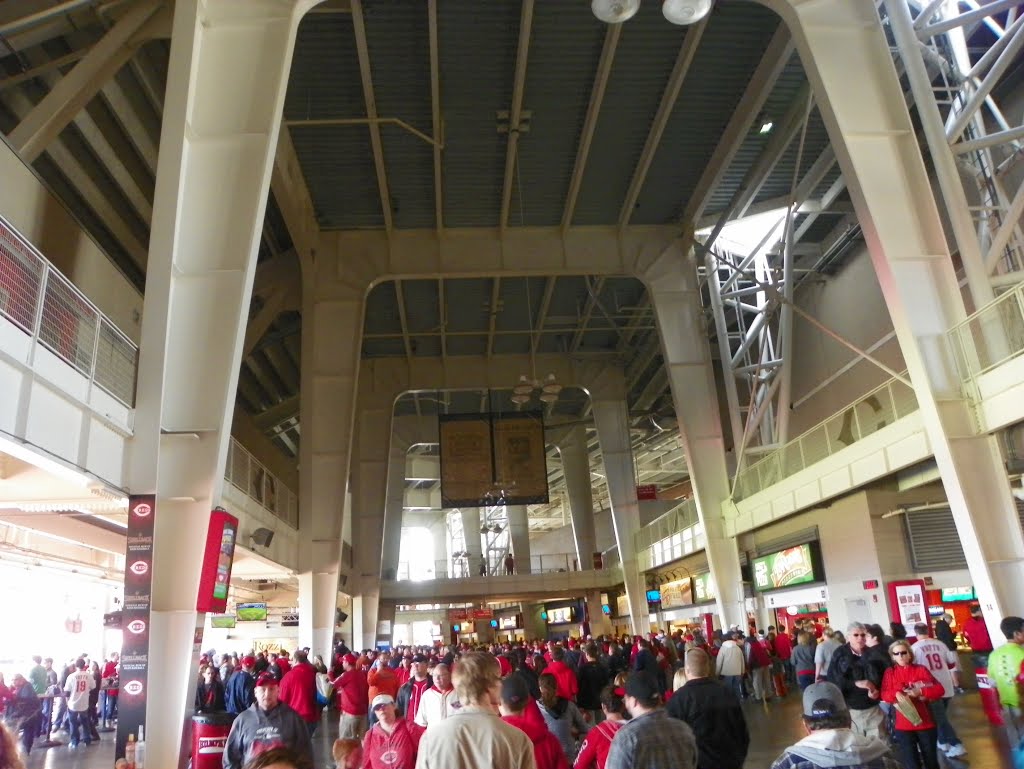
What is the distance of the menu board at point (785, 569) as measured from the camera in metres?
20.8

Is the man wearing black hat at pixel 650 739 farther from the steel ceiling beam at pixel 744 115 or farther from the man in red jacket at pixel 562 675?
the steel ceiling beam at pixel 744 115

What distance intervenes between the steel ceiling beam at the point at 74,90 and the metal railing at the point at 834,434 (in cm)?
1353

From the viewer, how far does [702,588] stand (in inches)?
1196


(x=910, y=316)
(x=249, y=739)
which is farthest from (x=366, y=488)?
(x=249, y=739)

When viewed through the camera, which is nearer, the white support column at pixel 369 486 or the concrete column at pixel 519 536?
the white support column at pixel 369 486

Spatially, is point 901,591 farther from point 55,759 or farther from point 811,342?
point 55,759

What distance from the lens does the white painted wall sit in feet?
35.3

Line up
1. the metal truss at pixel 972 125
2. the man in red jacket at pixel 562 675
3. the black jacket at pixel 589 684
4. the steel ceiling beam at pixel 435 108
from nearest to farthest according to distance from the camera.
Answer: the man in red jacket at pixel 562 675, the black jacket at pixel 589 684, the metal truss at pixel 972 125, the steel ceiling beam at pixel 435 108

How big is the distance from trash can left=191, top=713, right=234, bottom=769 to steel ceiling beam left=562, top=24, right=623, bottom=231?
43.7ft

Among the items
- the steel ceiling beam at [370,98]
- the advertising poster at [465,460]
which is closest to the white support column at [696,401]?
the steel ceiling beam at [370,98]

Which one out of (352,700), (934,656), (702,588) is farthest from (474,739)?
(702,588)

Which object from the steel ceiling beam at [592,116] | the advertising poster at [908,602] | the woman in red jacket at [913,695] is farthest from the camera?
the advertising poster at [908,602]

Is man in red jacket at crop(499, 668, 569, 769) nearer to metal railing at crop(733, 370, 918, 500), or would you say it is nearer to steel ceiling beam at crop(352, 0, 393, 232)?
metal railing at crop(733, 370, 918, 500)

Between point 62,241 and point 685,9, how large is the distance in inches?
397
